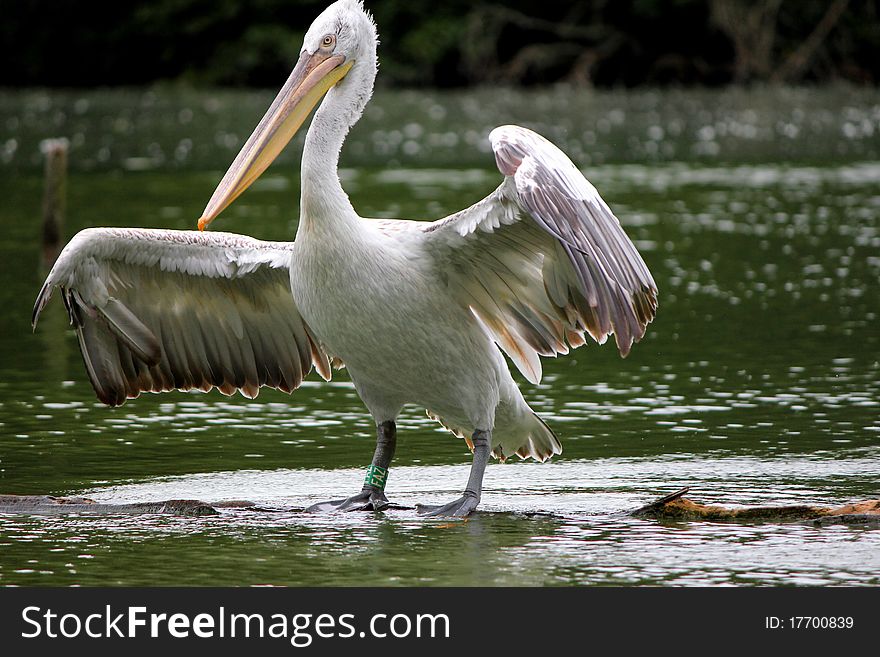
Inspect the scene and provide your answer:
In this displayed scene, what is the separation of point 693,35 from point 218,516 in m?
38.9

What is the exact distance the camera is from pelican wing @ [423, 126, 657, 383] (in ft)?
18.0

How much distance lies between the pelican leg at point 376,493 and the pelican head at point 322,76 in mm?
1143

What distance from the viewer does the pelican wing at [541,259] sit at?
5.48 metres

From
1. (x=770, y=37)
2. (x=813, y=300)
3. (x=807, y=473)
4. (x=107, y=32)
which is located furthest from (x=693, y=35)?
(x=807, y=473)

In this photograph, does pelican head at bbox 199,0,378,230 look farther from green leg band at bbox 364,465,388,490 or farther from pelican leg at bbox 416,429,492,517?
pelican leg at bbox 416,429,492,517

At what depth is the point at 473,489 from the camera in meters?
6.29

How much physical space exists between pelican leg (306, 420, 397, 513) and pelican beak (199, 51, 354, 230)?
3.73 ft

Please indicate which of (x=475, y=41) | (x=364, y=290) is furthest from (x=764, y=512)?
(x=475, y=41)

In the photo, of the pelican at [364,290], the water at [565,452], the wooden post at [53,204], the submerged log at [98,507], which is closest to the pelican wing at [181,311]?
the pelican at [364,290]

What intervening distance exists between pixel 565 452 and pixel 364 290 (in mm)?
1888

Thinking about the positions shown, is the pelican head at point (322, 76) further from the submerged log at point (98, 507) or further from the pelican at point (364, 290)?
the submerged log at point (98, 507)

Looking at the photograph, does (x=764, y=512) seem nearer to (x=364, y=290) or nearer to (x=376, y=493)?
(x=376, y=493)

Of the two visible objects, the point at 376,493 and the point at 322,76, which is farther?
the point at 376,493

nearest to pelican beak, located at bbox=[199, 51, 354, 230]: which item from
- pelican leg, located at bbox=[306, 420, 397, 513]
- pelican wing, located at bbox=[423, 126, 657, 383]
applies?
pelican wing, located at bbox=[423, 126, 657, 383]
